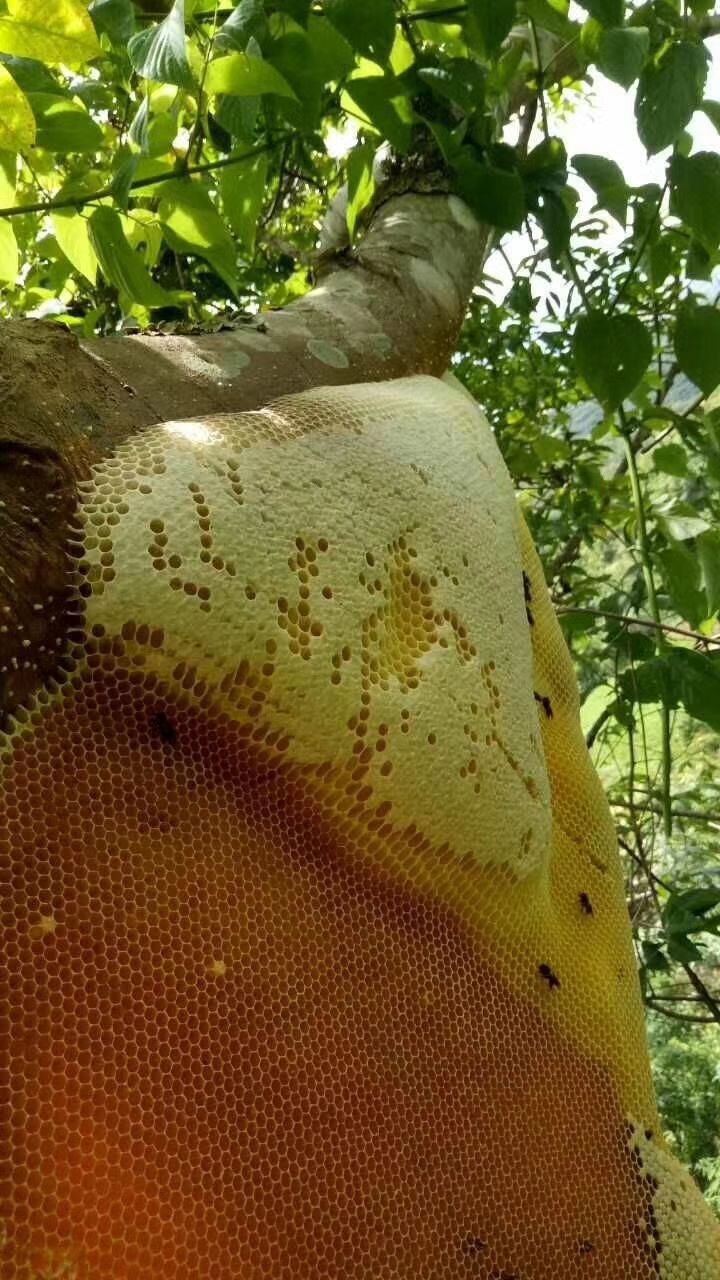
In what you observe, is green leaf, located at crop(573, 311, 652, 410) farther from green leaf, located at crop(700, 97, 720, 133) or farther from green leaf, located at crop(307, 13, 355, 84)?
green leaf, located at crop(307, 13, 355, 84)

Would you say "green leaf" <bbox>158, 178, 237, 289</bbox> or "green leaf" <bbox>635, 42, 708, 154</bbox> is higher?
"green leaf" <bbox>635, 42, 708, 154</bbox>

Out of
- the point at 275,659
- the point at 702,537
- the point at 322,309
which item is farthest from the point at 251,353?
the point at 702,537

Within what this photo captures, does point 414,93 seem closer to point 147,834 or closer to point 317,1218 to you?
point 147,834

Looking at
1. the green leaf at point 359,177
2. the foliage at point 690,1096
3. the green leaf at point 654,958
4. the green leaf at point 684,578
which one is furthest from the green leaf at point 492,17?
the foliage at point 690,1096

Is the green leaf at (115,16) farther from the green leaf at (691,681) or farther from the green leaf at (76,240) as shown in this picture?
the green leaf at (691,681)

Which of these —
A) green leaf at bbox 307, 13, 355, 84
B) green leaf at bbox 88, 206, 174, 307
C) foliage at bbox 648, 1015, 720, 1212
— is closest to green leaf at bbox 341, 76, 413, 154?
green leaf at bbox 307, 13, 355, 84

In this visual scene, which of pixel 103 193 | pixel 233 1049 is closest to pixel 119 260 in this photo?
pixel 103 193
